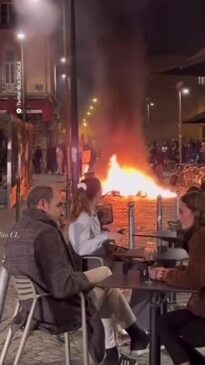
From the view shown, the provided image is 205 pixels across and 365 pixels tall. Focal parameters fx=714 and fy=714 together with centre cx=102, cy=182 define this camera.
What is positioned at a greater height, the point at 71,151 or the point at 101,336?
the point at 71,151

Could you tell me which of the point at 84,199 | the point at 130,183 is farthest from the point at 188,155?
the point at 84,199

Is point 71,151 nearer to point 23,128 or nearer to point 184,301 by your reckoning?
point 184,301

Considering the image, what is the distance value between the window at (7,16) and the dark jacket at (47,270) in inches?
1757

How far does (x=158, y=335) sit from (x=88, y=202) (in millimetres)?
1883

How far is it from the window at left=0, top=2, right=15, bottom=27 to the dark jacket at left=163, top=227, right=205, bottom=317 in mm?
45041

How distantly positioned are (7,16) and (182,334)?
45.7 m

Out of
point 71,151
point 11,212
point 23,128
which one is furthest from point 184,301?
point 23,128

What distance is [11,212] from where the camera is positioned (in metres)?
18.5

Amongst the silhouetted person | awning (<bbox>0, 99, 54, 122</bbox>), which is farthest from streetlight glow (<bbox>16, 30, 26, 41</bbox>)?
the silhouetted person

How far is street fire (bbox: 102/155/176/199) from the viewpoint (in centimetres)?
2308

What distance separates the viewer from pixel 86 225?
20.2ft

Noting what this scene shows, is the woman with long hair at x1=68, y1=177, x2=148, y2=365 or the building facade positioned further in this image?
the building facade

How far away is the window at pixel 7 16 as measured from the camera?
47.8 metres

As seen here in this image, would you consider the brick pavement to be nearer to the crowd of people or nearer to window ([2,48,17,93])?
the crowd of people
